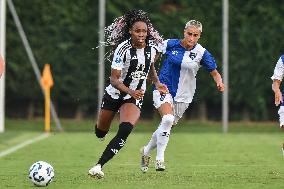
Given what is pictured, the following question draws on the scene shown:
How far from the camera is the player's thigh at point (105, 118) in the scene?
12734mm

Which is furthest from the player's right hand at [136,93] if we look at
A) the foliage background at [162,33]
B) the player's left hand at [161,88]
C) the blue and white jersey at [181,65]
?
the foliage background at [162,33]

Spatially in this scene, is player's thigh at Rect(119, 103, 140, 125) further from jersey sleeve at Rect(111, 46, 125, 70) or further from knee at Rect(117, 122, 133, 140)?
jersey sleeve at Rect(111, 46, 125, 70)

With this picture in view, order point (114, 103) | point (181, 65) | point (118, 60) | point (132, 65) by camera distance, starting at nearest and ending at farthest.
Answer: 1. point (118, 60)
2. point (132, 65)
3. point (114, 103)
4. point (181, 65)

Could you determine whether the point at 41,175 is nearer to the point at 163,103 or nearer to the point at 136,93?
the point at 136,93

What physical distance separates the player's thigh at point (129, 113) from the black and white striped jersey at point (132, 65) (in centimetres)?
15

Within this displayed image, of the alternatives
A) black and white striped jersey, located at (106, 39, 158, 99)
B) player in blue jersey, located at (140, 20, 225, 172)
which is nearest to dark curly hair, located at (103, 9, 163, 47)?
black and white striped jersey, located at (106, 39, 158, 99)

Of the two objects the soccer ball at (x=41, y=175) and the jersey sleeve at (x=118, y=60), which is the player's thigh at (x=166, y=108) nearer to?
the jersey sleeve at (x=118, y=60)

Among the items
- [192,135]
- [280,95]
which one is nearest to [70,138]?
[192,135]

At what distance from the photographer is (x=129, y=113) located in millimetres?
12258

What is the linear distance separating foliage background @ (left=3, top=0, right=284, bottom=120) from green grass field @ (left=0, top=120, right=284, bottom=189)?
47.7 inches

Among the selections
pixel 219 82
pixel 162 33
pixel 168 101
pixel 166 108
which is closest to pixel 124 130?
pixel 166 108

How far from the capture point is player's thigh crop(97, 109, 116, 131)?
1273 cm

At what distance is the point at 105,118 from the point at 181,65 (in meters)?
1.89

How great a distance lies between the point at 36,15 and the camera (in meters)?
27.8
